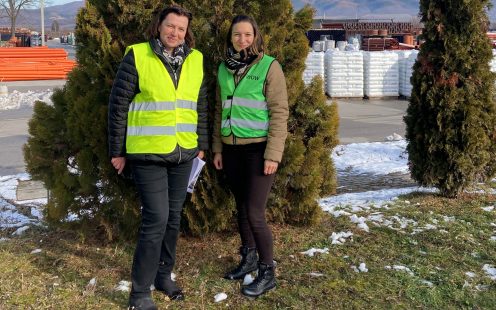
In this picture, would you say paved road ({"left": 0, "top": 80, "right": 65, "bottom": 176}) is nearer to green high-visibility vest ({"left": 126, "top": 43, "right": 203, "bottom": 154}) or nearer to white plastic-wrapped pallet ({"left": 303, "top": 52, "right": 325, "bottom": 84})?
green high-visibility vest ({"left": 126, "top": 43, "right": 203, "bottom": 154})

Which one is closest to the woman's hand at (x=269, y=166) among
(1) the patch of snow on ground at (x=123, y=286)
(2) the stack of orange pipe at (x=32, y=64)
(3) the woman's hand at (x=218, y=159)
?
(3) the woman's hand at (x=218, y=159)

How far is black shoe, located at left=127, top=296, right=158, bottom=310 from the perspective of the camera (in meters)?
3.56

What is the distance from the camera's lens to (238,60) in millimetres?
3742

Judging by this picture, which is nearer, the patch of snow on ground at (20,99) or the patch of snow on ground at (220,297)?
the patch of snow on ground at (220,297)

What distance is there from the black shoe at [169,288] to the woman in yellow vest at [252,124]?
46 centimetres

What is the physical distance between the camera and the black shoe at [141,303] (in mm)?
3559

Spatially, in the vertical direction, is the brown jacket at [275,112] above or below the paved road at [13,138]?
above

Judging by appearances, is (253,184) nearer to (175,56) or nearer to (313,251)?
(175,56)

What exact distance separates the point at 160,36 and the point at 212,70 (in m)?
0.87

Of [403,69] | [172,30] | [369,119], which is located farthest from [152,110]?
[403,69]

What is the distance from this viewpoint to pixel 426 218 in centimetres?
557

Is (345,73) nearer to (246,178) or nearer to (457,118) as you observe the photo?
(457,118)

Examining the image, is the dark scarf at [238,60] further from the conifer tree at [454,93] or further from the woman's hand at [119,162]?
the conifer tree at [454,93]

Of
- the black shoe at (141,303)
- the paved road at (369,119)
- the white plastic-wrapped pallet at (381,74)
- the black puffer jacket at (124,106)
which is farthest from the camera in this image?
the white plastic-wrapped pallet at (381,74)
